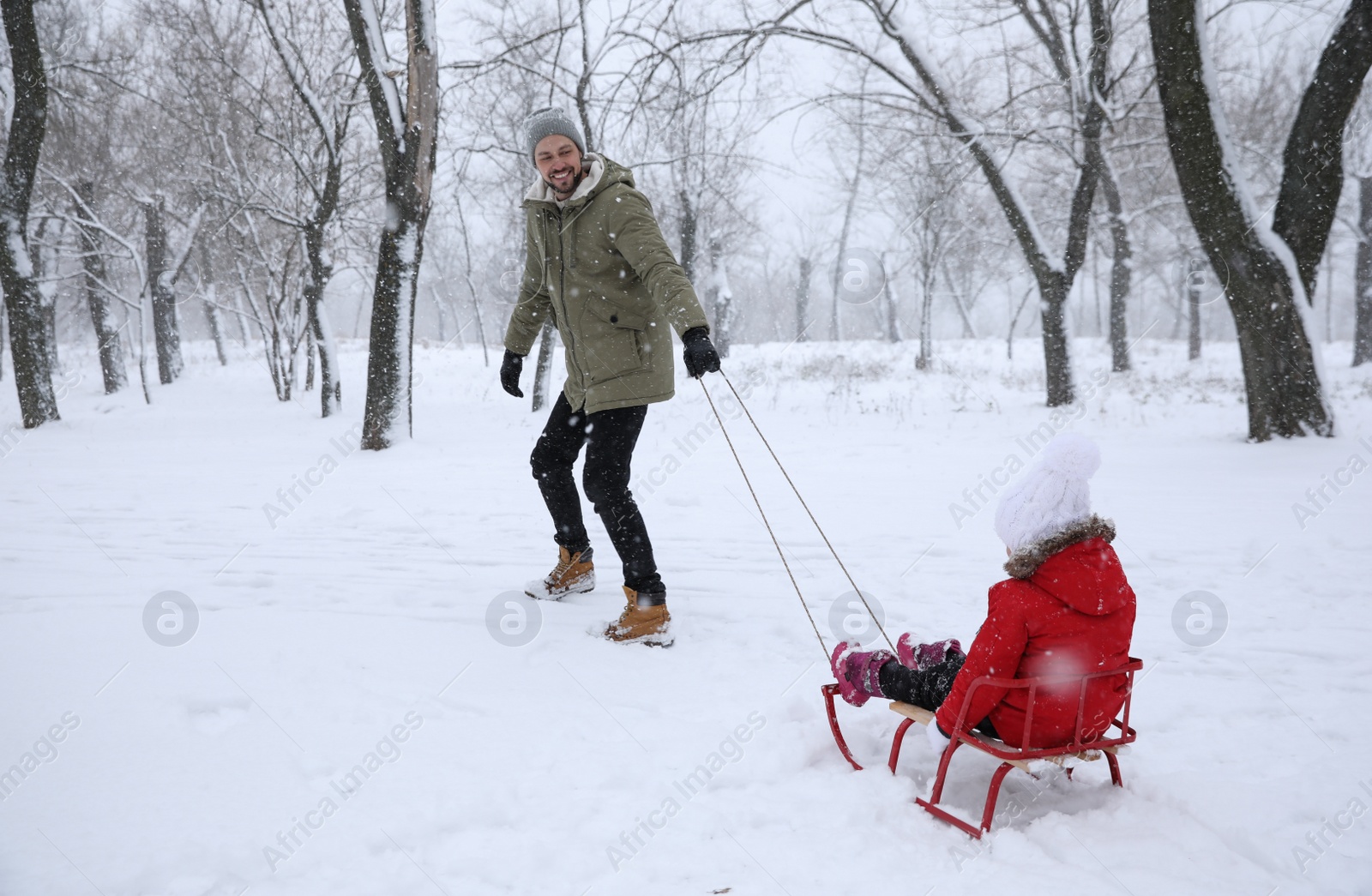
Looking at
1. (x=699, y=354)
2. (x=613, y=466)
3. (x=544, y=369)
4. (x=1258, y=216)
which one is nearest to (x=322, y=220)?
(x=544, y=369)

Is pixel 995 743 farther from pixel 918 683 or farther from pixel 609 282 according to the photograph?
pixel 609 282

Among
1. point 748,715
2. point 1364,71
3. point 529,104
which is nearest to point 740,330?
point 529,104

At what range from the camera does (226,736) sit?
259 centimetres

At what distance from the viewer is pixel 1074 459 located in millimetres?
2195

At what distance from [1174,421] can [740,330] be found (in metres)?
59.0

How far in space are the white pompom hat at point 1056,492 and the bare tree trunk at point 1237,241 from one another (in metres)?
6.07

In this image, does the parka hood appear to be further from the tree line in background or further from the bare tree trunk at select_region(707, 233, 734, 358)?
the bare tree trunk at select_region(707, 233, 734, 358)

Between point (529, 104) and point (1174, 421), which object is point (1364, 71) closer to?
point (1174, 421)

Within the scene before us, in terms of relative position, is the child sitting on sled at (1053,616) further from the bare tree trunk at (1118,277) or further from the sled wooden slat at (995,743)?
the bare tree trunk at (1118,277)

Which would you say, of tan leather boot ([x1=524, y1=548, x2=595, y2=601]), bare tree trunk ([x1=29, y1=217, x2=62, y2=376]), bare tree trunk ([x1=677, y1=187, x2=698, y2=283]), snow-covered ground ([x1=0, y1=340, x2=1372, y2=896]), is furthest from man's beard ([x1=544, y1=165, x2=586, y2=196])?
bare tree trunk ([x1=29, y1=217, x2=62, y2=376])

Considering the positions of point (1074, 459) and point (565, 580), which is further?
point (565, 580)

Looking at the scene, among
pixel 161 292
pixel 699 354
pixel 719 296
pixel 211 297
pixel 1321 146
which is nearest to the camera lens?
pixel 699 354

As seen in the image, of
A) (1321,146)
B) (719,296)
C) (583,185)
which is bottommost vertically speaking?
(583,185)

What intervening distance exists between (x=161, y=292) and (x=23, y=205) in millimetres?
8628
